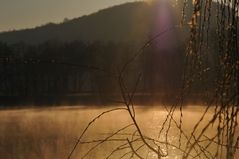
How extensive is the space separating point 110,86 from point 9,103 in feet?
35.0

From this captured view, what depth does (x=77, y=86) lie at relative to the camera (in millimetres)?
76000

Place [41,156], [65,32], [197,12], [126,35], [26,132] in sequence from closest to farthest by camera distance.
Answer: [197,12] → [41,156] → [26,132] → [126,35] → [65,32]

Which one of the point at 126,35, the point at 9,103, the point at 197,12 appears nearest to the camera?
the point at 197,12

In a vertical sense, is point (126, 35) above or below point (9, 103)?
above

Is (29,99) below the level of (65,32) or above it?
below

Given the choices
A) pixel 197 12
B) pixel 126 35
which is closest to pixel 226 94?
pixel 197 12

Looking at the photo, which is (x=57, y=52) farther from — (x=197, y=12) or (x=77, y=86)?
(x=197, y=12)

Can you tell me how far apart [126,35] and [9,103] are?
101 meters

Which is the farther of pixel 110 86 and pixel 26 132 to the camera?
pixel 110 86

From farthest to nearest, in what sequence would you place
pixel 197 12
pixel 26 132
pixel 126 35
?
pixel 126 35 < pixel 26 132 < pixel 197 12

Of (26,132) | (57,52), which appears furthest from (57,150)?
(57,52)

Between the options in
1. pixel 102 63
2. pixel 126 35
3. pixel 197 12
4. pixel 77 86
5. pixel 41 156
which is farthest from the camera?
pixel 126 35

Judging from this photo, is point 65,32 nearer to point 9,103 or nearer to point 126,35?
point 126,35

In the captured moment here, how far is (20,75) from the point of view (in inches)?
2729
